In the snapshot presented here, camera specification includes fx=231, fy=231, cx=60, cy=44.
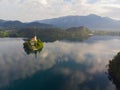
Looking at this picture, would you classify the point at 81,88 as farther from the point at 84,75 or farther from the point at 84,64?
the point at 84,64

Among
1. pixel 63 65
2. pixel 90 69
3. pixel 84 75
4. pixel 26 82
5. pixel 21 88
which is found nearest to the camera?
pixel 21 88

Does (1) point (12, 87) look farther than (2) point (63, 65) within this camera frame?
No

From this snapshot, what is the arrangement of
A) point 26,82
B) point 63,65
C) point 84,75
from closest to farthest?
point 26,82 → point 84,75 → point 63,65

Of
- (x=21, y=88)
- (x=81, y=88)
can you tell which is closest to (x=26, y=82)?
(x=21, y=88)

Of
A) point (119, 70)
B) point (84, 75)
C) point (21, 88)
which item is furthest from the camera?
point (84, 75)

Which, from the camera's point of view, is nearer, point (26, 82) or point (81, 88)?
point (81, 88)

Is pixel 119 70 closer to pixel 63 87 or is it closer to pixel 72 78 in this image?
pixel 72 78

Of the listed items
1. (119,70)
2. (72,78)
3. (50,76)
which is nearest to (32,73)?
(50,76)

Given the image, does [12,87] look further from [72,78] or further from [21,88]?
[72,78]
